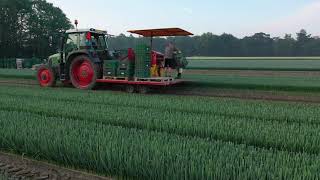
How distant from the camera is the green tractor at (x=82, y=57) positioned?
1475 centimetres

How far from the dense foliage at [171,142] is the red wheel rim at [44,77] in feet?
23.6

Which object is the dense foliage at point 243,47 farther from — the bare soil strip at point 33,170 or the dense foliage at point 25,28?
the bare soil strip at point 33,170

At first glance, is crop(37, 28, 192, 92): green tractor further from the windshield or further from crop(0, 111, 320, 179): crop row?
crop(0, 111, 320, 179): crop row

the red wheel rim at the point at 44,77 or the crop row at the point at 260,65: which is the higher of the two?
the crop row at the point at 260,65

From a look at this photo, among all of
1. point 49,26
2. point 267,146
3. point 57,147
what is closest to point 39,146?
point 57,147

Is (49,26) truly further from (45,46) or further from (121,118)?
(121,118)

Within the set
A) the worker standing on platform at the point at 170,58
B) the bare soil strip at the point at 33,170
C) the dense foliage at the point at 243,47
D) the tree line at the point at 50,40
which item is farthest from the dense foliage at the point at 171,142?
the dense foliage at the point at 243,47

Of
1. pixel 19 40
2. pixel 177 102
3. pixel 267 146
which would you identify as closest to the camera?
pixel 267 146

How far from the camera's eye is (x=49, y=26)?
5150cm

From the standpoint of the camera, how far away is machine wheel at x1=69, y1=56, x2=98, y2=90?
14.8m

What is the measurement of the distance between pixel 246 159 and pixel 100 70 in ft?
35.4

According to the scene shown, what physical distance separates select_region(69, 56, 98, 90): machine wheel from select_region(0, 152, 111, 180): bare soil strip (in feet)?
29.9

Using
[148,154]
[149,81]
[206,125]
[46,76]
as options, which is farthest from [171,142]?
[46,76]

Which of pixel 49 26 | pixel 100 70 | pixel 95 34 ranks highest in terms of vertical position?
pixel 49 26
